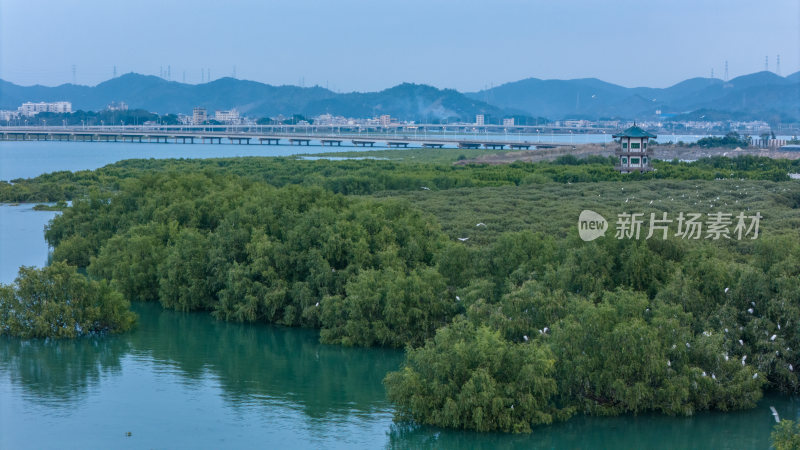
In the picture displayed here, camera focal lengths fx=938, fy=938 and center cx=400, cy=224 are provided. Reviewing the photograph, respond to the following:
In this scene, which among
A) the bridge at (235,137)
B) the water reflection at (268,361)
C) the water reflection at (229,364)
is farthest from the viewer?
the bridge at (235,137)

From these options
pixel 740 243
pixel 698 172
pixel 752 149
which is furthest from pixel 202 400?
pixel 752 149

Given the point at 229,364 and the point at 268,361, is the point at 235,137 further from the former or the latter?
the point at 229,364

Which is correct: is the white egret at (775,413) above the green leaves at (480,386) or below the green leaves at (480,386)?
below

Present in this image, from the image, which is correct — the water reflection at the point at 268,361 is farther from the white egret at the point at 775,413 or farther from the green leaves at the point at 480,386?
the white egret at the point at 775,413

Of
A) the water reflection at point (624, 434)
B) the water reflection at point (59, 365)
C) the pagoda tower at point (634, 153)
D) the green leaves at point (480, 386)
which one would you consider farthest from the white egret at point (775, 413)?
the pagoda tower at point (634, 153)

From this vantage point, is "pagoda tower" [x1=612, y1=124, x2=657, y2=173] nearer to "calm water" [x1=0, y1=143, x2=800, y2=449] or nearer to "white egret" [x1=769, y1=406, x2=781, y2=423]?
"calm water" [x1=0, y1=143, x2=800, y2=449]

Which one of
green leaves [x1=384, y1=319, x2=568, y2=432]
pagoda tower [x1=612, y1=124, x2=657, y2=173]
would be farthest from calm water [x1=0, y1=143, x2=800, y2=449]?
pagoda tower [x1=612, y1=124, x2=657, y2=173]

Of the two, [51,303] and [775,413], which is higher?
[51,303]

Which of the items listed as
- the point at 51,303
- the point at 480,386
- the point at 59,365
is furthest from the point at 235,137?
the point at 480,386

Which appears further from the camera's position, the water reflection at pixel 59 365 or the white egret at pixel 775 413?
the water reflection at pixel 59 365
